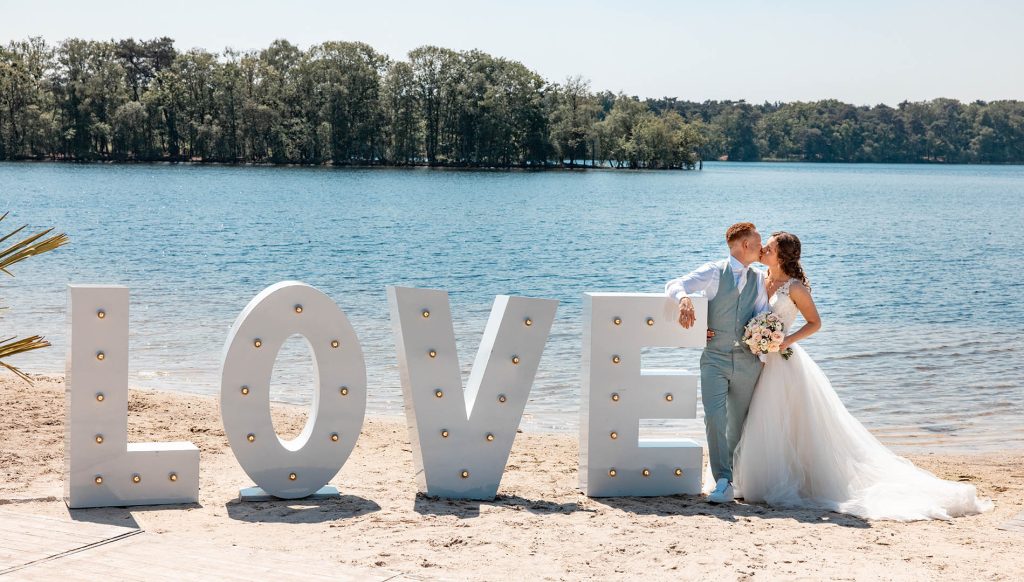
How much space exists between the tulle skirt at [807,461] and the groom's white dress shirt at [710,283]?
0.41m

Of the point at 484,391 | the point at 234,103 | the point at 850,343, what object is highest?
the point at 234,103

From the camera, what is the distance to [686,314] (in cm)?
691

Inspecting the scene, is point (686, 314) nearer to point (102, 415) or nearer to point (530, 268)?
point (102, 415)

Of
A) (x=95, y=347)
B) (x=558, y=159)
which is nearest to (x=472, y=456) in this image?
(x=95, y=347)

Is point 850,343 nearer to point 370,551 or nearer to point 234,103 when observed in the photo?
point 370,551

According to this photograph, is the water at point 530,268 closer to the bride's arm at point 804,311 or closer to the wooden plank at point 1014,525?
the wooden plank at point 1014,525

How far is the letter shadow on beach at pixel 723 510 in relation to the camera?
21.9 feet

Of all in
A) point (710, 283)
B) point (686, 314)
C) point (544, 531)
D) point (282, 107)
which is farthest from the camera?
point (282, 107)

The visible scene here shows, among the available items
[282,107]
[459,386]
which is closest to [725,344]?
[459,386]

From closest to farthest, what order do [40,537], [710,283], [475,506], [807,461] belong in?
[40,537] → [475,506] → [710,283] → [807,461]

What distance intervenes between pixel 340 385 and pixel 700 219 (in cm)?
5626

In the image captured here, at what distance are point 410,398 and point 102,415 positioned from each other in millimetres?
1916

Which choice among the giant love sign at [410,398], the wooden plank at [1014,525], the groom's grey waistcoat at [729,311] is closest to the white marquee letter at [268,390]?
the giant love sign at [410,398]

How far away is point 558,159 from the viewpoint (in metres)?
137
